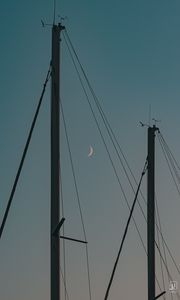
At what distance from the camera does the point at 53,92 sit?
25.3 metres

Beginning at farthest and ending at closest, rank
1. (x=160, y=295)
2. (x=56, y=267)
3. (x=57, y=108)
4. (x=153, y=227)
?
(x=153, y=227), (x=160, y=295), (x=57, y=108), (x=56, y=267)

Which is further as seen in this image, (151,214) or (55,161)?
(151,214)

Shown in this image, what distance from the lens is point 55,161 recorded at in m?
24.2

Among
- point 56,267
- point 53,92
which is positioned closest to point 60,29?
point 53,92

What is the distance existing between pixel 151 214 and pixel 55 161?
16.8 metres

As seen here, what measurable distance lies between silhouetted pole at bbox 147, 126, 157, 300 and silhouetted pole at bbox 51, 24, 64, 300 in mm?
14967

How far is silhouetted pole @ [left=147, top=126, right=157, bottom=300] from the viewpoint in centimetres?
3782

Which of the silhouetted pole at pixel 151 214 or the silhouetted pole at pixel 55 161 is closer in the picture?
the silhouetted pole at pixel 55 161

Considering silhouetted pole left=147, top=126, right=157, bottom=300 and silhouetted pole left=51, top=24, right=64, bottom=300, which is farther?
silhouetted pole left=147, top=126, right=157, bottom=300

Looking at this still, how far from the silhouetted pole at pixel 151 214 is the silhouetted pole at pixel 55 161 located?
15.0 metres

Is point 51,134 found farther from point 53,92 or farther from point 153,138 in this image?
point 153,138

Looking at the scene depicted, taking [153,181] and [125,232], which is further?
[153,181]

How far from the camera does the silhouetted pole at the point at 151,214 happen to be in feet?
124

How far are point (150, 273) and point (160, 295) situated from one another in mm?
1374
